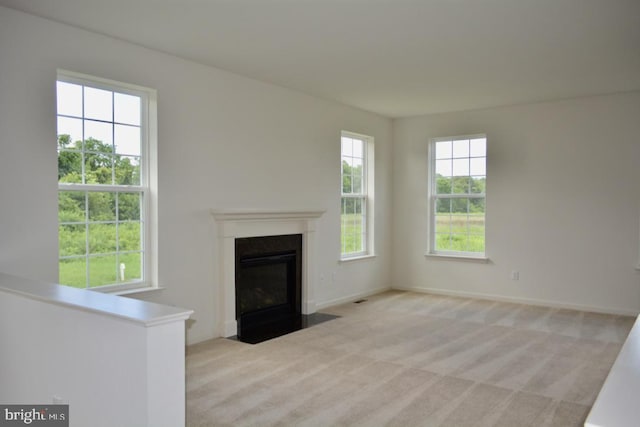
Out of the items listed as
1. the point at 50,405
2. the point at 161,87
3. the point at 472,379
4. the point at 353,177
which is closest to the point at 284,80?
the point at 161,87

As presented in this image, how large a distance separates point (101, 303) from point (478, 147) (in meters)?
5.94

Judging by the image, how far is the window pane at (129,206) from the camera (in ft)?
13.6

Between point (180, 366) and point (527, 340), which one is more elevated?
point (180, 366)

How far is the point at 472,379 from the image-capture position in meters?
3.75

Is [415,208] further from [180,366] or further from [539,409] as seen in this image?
[180,366]

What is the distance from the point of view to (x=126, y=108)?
13.7ft

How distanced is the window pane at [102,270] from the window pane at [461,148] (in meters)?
5.04

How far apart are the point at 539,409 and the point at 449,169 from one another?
457cm

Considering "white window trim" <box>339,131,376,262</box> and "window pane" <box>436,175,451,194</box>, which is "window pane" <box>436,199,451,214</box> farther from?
"white window trim" <box>339,131,376,262</box>

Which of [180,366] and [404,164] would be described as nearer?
[180,366]

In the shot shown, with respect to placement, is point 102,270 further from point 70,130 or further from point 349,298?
point 349,298

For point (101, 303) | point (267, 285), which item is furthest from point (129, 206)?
point (101, 303)

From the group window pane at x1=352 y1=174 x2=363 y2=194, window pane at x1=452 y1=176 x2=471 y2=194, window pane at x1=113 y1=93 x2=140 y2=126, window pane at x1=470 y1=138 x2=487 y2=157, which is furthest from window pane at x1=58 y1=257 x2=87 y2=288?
window pane at x1=470 y1=138 x2=487 y2=157

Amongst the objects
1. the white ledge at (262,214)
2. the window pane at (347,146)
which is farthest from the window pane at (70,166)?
the window pane at (347,146)
